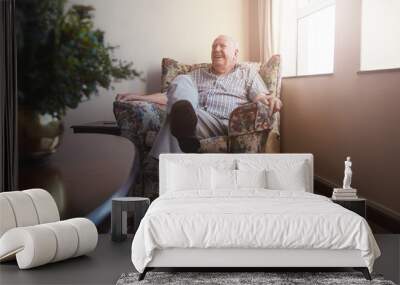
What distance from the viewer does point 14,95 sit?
323 inches

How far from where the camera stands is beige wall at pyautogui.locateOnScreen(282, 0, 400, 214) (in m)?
7.34

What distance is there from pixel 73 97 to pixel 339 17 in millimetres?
2993

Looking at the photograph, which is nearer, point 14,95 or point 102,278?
point 102,278

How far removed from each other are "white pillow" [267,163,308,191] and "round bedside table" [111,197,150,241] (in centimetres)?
123

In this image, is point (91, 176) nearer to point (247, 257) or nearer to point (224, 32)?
point (224, 32)

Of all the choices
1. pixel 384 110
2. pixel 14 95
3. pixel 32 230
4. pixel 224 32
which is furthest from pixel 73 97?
pixel 384 110

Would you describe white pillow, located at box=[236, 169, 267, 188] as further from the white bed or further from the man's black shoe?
the man's black shoe

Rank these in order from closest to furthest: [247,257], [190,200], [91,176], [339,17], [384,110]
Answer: [247,257] < [190,200] < [384,110] < [339,17] < [91,176]

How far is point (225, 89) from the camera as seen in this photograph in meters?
8.27

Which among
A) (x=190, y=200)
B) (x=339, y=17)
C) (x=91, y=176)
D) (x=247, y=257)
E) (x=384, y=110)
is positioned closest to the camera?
(x=247, y=257)

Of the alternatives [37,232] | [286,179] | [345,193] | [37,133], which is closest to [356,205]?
[345,193]

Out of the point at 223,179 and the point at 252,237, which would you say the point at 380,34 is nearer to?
the point at 223,179

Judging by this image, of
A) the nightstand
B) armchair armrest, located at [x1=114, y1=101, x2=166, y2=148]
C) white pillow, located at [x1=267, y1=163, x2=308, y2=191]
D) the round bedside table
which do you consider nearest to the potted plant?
armchair armrest, located at [x1=114, y1=101, x2=166, y2=148]

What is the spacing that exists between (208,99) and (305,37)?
1265 millimetres
